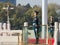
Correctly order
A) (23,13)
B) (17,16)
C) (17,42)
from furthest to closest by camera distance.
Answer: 1. (23,13)
2. (17,16)
3. (17,42)

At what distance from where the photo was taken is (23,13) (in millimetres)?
51812

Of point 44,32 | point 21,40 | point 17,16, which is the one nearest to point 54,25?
point 44,32

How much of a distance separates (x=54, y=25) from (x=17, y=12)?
3783 cm

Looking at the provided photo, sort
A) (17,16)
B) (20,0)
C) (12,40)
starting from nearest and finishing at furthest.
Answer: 1. (12,40)
2. (20,0)
3. (17,16)

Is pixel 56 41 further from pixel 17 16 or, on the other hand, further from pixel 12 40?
pixel 17 16

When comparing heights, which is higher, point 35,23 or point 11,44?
point 35,23

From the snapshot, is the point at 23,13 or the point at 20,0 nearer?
the point at 20,0

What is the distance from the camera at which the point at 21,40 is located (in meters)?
11.8

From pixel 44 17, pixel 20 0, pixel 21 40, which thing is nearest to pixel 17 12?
pixel 20 0

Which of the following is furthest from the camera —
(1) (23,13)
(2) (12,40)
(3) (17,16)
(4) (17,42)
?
(1) (23,13)

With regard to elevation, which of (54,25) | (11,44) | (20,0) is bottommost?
(11,44)

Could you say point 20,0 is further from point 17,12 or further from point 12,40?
point 12,40

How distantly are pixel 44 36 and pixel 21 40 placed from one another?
1.13 metres

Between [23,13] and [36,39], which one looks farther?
[23,13]
